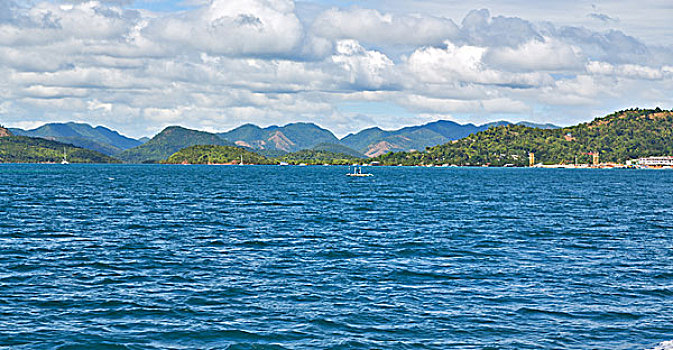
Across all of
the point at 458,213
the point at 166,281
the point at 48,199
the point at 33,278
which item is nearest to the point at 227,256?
the point at 166,281

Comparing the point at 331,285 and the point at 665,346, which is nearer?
the point at 665,346

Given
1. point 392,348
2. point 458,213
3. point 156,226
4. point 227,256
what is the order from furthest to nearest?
1. point 458,213
2. point 156,226
3. point 227,256
4. point 392,348

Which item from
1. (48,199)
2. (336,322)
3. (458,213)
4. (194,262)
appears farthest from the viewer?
(48,199)

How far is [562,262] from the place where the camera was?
152 feet

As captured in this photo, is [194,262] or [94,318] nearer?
[94,318]

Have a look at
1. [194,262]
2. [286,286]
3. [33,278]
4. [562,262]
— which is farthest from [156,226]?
[562,262]

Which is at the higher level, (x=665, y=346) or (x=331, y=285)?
(x=331, y=285)

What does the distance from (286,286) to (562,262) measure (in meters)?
21.6

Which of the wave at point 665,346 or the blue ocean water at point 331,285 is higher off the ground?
the blue ocean water at point 331,285

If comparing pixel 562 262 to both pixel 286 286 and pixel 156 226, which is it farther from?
pixel 156 226

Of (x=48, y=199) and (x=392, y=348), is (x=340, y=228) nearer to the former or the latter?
(x=392, y=348)

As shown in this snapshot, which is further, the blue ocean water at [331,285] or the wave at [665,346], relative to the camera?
the blue ocean water at [331,285]

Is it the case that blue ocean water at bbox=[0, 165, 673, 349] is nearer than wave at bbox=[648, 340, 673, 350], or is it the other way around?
wave at bbox=[648, 340, 673, 350]

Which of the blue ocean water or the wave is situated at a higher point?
the blue ocean water
